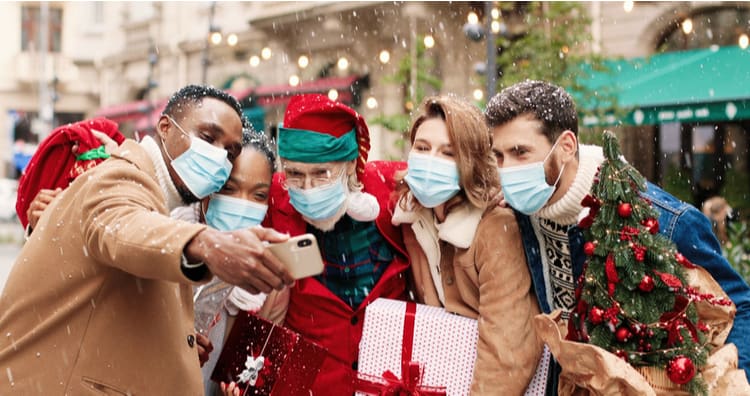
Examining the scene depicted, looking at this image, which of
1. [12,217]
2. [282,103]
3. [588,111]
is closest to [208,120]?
[588,111]

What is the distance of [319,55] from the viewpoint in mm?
20312

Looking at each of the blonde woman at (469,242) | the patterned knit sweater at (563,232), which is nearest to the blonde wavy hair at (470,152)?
the blonde woman at (469,242)

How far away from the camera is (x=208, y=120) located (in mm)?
3301

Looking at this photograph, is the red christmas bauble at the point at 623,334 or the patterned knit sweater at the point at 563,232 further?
the patterned knit sweater at the point at 563,232

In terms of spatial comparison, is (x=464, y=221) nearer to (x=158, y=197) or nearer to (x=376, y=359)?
(x=376, y=359)

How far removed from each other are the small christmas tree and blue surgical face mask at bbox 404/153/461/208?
736 mm

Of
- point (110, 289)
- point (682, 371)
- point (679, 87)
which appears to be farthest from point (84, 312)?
point (679, 87)

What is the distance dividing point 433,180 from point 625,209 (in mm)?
→ 905

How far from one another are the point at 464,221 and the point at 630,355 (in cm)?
92

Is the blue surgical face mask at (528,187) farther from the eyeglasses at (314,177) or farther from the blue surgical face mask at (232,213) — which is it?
the blue surgical face mask at (232,213)

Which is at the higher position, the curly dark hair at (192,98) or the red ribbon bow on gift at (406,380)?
the curly dark hair at (192,98)

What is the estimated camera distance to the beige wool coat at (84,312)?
237cm

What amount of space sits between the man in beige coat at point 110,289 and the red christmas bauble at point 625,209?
1.31m

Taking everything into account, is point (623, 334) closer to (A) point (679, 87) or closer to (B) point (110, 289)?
(B) point (110, 289)
